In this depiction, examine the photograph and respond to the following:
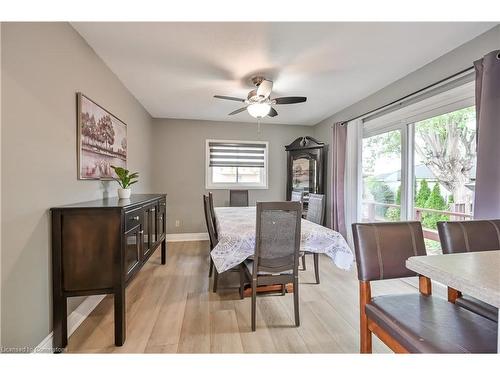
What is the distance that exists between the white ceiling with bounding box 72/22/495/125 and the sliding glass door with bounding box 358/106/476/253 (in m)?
0.63

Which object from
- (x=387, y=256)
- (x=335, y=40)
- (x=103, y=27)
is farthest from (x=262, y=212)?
(x=103, y=27)

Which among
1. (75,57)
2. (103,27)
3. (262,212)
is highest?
(103,27)

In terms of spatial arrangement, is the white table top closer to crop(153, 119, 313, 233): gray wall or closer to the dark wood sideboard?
the dark wood sideboard

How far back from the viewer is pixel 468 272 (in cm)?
71

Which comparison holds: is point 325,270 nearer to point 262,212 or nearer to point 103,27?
point 262,212

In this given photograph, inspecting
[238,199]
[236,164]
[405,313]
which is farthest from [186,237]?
[405,313]

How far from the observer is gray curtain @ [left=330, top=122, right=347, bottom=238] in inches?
143

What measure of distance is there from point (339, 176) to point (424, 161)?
48.1 inches

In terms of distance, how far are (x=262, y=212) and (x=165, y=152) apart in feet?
10.9

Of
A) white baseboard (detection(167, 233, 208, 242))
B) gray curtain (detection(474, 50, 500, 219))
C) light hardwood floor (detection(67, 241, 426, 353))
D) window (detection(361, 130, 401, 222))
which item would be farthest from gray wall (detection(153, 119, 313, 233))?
gray curtain (detection(474, 50, 500, 219))

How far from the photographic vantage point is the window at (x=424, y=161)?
2145 mm

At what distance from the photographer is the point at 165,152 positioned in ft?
14.6

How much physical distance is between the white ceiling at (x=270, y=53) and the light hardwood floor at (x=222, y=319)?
2.32 m

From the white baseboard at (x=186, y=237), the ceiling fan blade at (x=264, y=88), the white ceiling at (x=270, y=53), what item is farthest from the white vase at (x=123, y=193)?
the white baseboard at (x=186, y=237)
